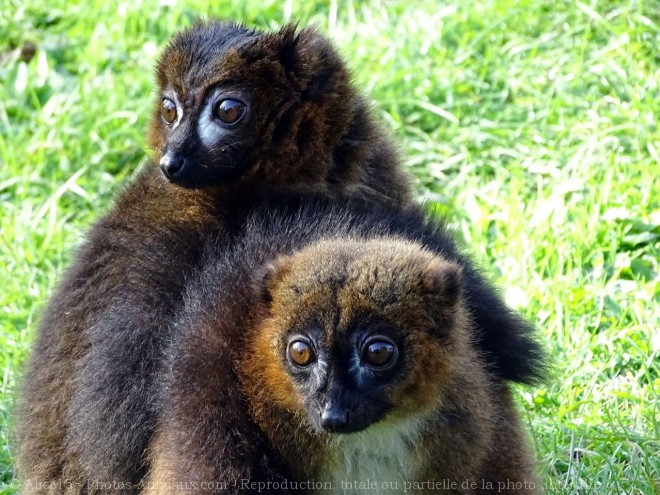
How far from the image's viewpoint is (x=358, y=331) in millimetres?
3750

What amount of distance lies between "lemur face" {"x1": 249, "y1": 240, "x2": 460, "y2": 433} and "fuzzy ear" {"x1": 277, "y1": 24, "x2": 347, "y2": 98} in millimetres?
1248

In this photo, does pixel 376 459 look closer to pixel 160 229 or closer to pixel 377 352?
pixel 377 352

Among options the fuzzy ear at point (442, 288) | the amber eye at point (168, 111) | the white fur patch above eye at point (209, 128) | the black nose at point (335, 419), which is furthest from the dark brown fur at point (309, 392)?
the amber eye at point (168, 111)

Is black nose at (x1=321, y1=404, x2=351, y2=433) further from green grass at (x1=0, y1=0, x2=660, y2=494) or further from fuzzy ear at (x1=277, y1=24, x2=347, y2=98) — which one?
fuzzy ear at (x1=277, y1=24, x2=347, y2=98)

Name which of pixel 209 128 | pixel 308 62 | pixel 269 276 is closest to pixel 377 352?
pixel 269 276

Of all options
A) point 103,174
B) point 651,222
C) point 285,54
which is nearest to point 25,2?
point 103,174

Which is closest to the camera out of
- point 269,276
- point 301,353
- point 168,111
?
point 301,353

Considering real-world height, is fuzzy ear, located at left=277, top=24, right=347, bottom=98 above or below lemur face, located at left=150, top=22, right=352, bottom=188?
above

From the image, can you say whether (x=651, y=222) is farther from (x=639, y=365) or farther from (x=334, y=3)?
(x=334, y=3)

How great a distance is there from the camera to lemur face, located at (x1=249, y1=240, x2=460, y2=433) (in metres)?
3.75

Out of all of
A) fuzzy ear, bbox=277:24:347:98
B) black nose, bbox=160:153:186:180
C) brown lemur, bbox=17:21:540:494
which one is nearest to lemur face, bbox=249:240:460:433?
brown lemur, bbox=17:21:540:494

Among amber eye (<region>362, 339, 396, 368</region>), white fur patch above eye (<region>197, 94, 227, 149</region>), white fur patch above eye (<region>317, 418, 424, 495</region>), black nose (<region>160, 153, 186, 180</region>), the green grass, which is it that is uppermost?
amber eye (<region>362, 339, 396, 368</region>)

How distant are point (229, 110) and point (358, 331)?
1490 millimetres

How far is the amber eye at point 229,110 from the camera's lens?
488 cm
